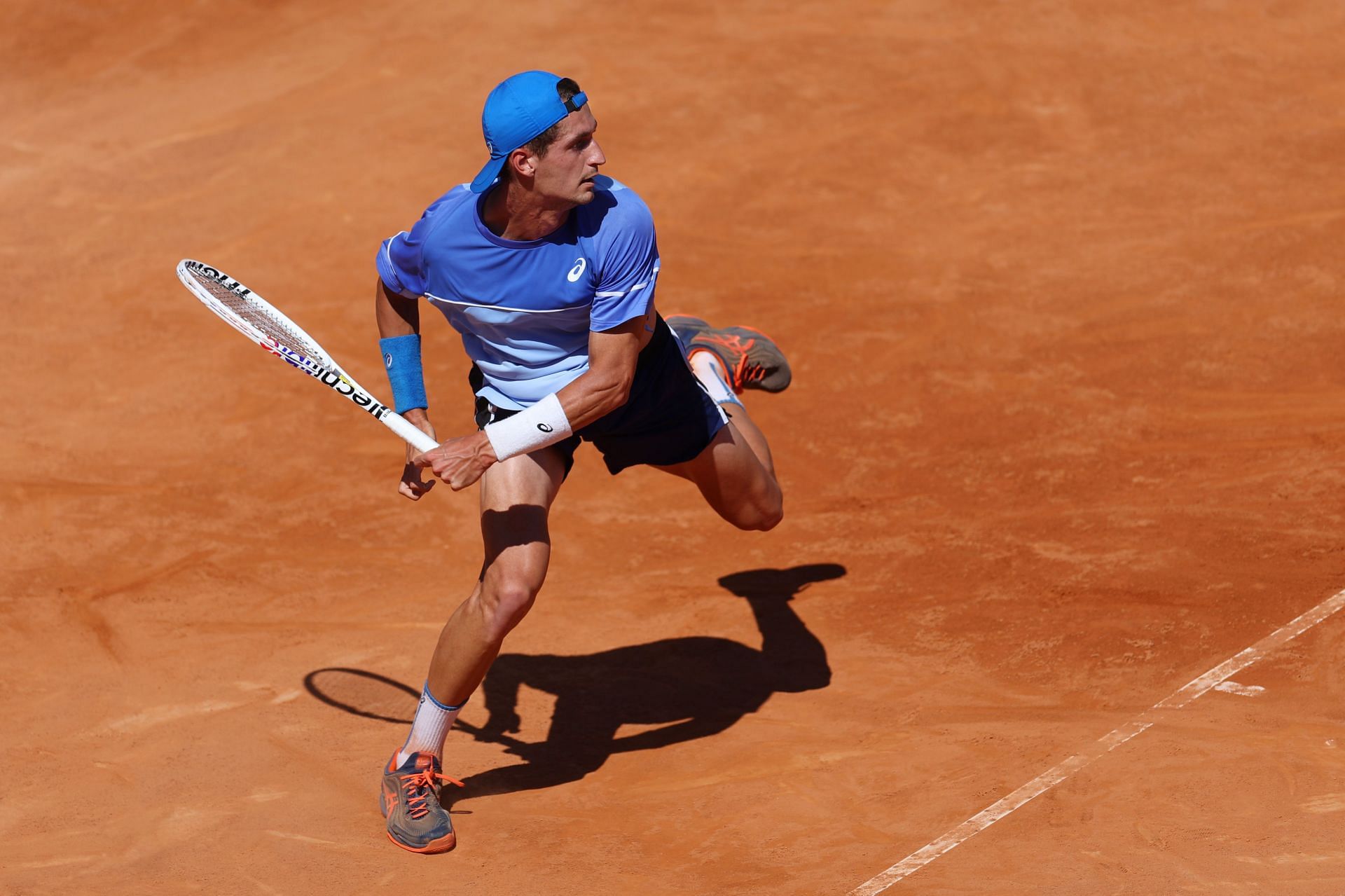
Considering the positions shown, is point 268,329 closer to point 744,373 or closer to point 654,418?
point 654,418

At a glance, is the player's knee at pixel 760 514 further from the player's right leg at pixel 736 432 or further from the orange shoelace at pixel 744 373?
the orange shoelace at pixel 744 373

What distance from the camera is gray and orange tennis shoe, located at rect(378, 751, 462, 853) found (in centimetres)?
491

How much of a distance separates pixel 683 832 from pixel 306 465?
3793 millimetres

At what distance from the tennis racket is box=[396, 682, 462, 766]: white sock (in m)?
0.90

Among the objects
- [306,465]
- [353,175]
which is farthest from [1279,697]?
[353,175]

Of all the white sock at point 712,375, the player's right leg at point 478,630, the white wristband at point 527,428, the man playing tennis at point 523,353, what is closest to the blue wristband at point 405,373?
the man playing tennis at point 523,353

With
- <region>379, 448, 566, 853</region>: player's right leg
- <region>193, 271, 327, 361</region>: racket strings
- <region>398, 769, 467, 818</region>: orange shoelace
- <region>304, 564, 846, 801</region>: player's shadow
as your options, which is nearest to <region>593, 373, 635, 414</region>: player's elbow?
<region>379, 448, 566, 853</region>: player's right leg

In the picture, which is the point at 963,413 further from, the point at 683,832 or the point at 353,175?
the point at 353,175

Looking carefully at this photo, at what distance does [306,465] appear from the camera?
800 centimetres

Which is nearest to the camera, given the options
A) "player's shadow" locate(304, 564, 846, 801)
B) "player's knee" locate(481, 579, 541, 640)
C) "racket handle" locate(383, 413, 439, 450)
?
"player's knee" locate(481, 579, 541, 640)

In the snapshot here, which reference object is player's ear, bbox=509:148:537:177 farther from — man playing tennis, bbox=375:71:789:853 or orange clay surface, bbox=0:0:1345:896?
orange clay surface, bbox=0:0:1345:896

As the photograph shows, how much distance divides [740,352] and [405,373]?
5.38 ft

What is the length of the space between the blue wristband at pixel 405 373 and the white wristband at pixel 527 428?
23.1 inches

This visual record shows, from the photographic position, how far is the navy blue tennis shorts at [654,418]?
5.21 meters
